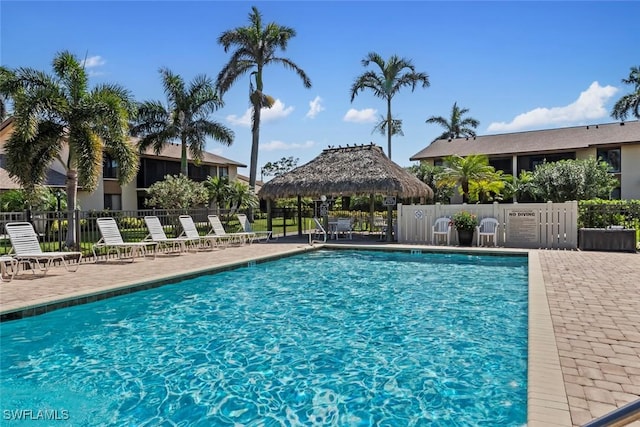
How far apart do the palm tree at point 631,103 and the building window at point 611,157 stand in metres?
7.54

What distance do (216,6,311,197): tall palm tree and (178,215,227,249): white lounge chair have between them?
9737mm

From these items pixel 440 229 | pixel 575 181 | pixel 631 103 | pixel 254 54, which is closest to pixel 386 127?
pixel 254 54

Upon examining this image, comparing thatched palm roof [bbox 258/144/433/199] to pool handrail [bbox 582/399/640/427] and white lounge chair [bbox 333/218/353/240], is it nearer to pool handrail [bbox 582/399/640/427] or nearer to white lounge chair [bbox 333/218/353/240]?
white lounge chair [bbox 333/218/353/240]

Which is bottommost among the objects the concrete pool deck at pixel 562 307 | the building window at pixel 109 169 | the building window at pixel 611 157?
the concrete pool deck at pixel 562 307

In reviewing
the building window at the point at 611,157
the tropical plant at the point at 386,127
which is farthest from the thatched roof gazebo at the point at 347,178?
the building window at the point at 611,157

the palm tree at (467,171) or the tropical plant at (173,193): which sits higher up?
the palm tree at (467,171)

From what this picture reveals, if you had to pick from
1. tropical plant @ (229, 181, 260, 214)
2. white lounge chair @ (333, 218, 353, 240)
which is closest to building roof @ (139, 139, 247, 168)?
tropical plant @ (229, 181, 260, 214)

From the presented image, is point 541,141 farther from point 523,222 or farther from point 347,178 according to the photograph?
point 347,178

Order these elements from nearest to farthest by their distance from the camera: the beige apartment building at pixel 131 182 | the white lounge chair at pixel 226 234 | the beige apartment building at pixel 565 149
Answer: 1. the white lounge chair at pixel 226 234
2. the beige apartment building at pixel 131 182
3. the beige apartment building at pixel 565 149

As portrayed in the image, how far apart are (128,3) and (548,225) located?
1436 centimetres

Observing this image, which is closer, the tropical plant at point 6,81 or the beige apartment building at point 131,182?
the tropical plant at point 6,81

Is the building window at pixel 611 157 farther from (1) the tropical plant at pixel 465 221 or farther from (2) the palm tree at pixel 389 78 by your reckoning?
(1) the tropical plant at pixel 465 221

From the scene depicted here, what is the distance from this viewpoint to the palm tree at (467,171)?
70.8 ft

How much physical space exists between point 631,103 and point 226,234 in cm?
3424
